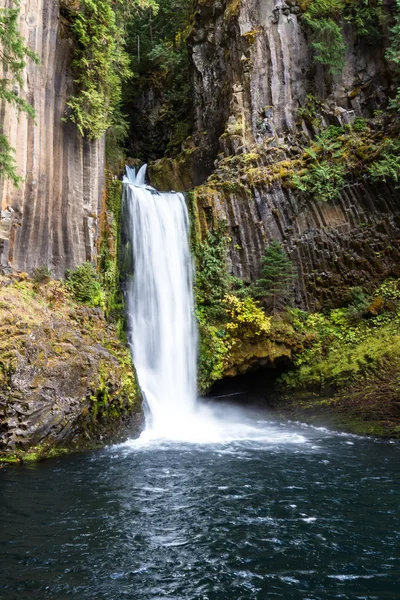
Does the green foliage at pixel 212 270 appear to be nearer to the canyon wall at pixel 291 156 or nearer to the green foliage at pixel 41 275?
the canyon wall at pixel 291 156

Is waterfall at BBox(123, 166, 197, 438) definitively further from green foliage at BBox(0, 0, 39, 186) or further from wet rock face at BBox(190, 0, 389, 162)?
green foliage at BBox(0, 0, 39, 186)

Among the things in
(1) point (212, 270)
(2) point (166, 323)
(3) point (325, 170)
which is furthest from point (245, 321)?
(3) point (325, 170)

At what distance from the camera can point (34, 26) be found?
14.6 metres

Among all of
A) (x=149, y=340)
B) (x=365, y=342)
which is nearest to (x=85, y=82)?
(x=149, y=340)

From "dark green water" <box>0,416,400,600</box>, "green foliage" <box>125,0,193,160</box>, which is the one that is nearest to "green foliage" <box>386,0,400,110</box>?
"green foliage" <box>125,0,193,160</box>

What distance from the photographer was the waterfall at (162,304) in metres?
15.6

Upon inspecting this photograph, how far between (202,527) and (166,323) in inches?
407

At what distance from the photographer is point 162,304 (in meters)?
16.9

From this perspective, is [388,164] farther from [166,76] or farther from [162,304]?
[166,76]

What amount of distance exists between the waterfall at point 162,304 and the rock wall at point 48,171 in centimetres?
199

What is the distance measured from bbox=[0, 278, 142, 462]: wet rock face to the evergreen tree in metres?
6.27

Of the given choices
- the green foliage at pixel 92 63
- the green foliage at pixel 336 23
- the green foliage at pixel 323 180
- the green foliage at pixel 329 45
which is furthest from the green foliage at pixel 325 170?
the green foliage at pixel 92 63

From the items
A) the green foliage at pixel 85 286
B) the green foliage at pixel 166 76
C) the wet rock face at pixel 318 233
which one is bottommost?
the green foliage at pixel 85 286

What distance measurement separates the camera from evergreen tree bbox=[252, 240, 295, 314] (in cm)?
1738
